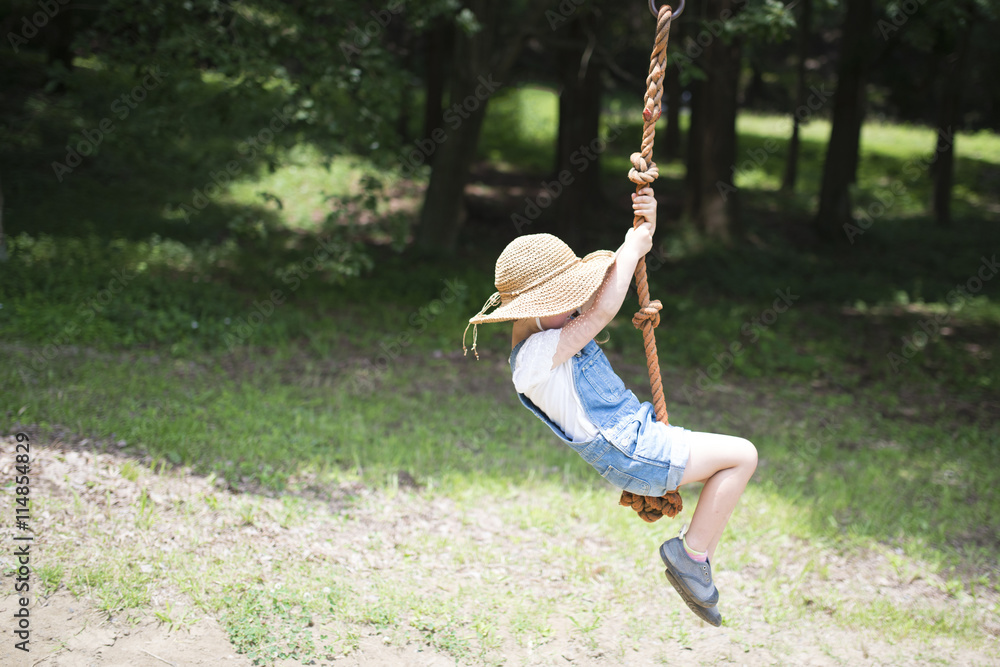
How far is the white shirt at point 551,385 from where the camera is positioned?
301 cm

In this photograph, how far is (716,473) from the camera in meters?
3.19

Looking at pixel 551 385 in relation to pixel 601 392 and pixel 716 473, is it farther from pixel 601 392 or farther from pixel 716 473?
pixel 716 473

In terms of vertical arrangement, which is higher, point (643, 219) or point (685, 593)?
point (643, 219)

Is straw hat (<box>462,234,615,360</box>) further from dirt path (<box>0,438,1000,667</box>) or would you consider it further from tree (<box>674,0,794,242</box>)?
tree (<box>674,0,794,242</box>)

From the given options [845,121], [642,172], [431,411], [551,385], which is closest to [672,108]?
[845,121]

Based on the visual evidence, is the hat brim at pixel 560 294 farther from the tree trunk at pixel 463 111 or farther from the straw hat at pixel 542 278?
the tree trunk at pixel 463 111

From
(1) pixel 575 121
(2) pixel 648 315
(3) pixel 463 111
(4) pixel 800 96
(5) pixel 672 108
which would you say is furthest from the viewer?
(5) pixel 672 108

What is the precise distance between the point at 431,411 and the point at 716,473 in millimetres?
3720

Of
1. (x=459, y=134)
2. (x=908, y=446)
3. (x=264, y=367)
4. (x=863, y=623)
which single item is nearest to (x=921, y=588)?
(x=863, y=623)

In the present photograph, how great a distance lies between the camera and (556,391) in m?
3.09

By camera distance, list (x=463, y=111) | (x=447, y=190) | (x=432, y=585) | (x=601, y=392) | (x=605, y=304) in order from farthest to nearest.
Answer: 1. (x=447, y=190)
2. (x=463, y=111)
3. (x=432, y=585)
4. (x=601, y=392)
5. (x=605, y=304)

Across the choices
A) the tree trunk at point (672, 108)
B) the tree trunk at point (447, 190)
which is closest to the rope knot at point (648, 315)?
the tree trunk at point (447, 190)

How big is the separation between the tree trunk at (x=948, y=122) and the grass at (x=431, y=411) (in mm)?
4078

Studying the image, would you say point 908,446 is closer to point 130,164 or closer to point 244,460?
point 244,460
